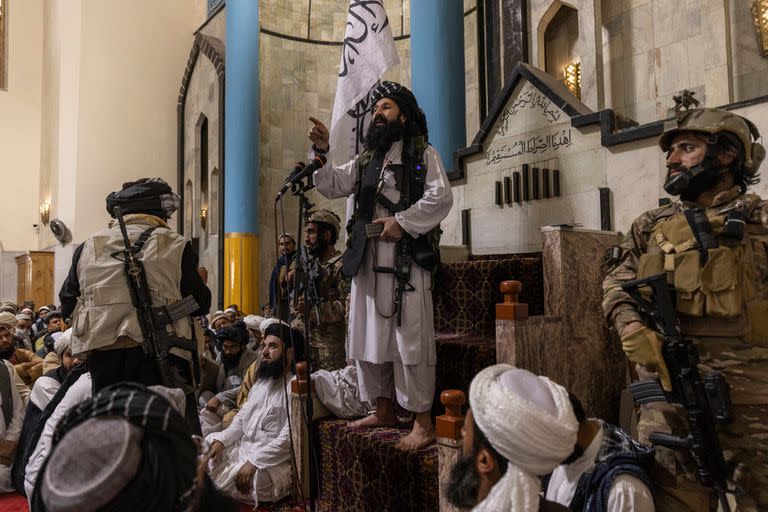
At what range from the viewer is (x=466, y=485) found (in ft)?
4.57

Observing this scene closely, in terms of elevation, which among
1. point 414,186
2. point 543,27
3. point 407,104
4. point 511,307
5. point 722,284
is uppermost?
point 543,27

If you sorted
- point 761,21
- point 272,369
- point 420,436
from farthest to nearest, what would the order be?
point 761,21
point 272,369
point 420,436

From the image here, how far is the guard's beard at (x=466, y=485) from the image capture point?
1382 mm

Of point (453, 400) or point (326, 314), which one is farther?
point (326, 314)

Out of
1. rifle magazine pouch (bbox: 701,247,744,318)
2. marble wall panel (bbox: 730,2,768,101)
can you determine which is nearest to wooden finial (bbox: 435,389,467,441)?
rifle magazine pouch (bbox: 701,247,744,318)

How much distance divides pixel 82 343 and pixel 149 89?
1165cm

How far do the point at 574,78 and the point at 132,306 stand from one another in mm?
6047

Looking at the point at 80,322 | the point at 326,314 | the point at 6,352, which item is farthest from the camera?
the point at 6,352

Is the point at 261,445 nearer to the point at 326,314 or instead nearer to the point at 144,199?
the point at 326,314

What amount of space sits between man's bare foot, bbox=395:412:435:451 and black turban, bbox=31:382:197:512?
6.09 ft

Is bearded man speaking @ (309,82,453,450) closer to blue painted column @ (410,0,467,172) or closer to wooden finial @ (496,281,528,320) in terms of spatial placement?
wooden finial @ (496,281,528,320)

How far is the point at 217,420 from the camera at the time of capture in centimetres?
448

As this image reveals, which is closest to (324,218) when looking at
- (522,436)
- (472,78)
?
(522,436)

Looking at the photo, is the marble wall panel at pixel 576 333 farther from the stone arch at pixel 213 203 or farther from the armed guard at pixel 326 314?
the stone arch at pixel 213 203
